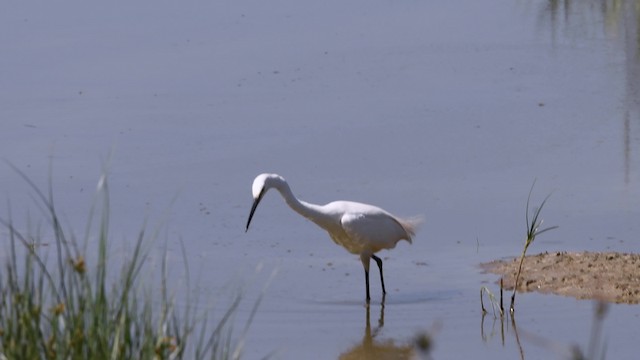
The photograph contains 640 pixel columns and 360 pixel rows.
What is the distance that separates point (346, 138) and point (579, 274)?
346 cm

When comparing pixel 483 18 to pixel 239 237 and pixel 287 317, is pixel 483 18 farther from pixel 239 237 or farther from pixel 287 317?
pixel 287 317

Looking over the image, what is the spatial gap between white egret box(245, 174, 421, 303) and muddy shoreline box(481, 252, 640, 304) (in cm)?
57

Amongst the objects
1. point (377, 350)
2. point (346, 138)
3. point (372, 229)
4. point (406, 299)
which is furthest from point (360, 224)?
point (346, 138)

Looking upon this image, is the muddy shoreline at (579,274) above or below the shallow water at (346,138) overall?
below

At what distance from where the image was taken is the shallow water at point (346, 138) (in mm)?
8203

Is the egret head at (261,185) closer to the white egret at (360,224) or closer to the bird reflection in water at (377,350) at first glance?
the white egret at (360,224)

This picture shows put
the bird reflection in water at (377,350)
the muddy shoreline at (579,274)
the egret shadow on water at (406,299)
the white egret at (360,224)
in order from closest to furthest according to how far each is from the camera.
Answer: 1. the bird reflection in water at (377,350)
2. the muddy shoreline at (579,274)
3. the egret shadow on water at (406,299)
4. the white egret at (360,224)

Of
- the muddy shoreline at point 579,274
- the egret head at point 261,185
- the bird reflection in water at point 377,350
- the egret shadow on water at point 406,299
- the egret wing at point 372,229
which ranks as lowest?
the bird reflection in water at point 377,350

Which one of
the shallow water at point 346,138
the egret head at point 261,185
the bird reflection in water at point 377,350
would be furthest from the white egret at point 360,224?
the bird reflection in water at point 377,350

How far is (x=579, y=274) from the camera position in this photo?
8258 millimetres

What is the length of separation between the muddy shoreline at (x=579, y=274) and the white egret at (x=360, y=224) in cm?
57

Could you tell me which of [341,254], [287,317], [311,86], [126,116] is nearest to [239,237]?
[341,254]

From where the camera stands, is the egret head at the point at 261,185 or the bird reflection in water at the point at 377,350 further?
the egret head at the point at 261,185

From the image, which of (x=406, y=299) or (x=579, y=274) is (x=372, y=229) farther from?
(x=579, y=274)
